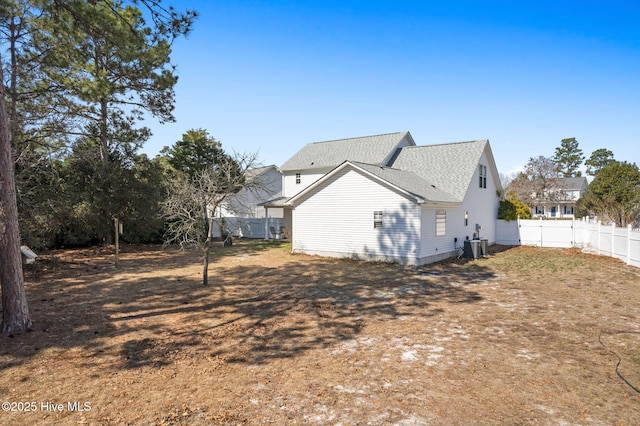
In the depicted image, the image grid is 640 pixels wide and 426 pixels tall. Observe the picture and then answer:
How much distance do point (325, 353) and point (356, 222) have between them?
1154cm

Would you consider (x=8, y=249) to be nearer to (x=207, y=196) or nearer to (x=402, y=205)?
(x=207, y=196)

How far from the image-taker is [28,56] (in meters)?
14.0

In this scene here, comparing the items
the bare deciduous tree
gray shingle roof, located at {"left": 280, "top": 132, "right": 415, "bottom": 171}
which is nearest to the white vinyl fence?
gray shingle roof, located at {"left": 280, "top": 132, "right": 415, "bottom": 171}

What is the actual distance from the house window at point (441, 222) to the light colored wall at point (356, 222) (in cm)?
202

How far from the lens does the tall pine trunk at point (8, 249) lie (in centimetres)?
671

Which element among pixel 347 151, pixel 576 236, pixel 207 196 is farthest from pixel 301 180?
pixel 576 236

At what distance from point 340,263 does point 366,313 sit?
7.85 meters

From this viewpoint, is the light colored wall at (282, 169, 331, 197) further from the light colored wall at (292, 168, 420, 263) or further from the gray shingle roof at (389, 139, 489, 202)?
the light colored wall at (292, 168, 420, 263)

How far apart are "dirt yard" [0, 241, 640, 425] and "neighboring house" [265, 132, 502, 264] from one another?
431 cm

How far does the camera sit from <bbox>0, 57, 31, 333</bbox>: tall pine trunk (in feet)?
22.0

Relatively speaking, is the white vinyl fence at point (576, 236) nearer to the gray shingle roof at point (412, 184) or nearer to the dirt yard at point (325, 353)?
the dirt yard at point (325, 353)

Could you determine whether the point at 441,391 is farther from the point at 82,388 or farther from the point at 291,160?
the point at 291,160

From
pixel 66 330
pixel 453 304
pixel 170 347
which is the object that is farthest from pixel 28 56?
pixel 453 304

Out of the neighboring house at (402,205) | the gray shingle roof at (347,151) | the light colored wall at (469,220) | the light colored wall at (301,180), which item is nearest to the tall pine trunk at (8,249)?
the neighboring house at (402,205)
